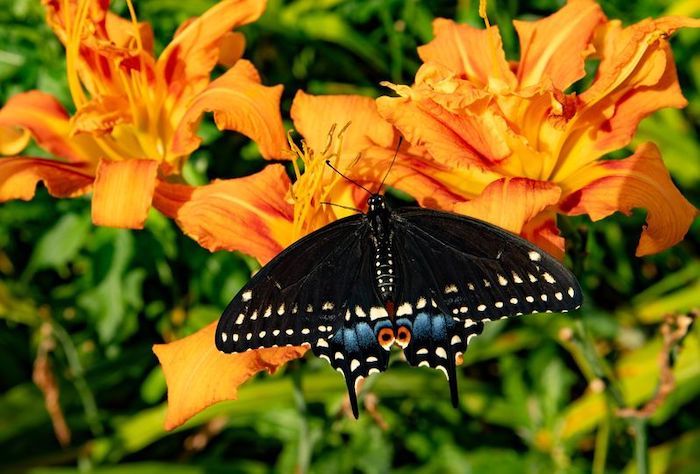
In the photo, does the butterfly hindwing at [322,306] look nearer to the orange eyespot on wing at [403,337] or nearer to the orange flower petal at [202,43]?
the orange eyespot on wing at [403,337]

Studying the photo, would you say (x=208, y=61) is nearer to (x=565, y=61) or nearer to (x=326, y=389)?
(x=565, y=61)

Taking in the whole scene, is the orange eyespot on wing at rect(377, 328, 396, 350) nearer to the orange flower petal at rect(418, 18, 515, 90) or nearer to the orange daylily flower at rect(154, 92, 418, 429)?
the orange daylily flower at rect(154, 92, 418, 429)

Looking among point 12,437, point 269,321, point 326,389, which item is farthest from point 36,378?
point 269,321

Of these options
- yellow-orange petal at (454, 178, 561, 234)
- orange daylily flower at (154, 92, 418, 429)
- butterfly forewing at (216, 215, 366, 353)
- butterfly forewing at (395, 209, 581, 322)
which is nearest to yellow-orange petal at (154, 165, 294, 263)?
orange daylily flower at (154, 92, 418, 429)

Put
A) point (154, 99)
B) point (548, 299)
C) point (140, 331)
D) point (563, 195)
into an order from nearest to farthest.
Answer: point (548, 299) < point (563, 195) < point (154, 99) < point (140, 331)

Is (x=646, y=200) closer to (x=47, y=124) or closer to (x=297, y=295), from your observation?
(x=297, y=295)

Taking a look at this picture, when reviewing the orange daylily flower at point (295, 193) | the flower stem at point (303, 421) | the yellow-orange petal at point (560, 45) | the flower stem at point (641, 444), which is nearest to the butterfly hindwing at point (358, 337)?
the orange daylily flower at point (295, 193)
